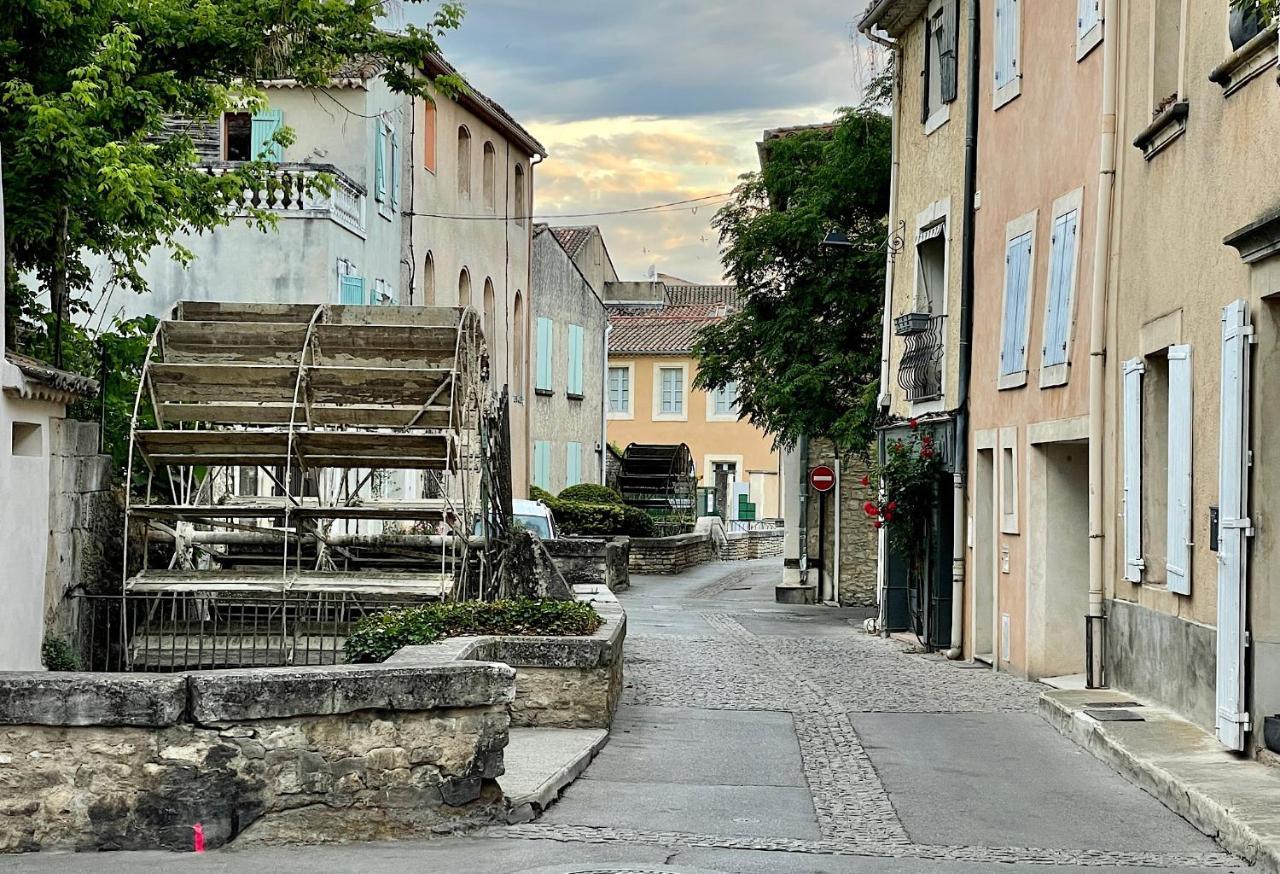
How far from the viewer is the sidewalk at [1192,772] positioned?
303 inches

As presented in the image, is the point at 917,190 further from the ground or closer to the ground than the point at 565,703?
further from the ground

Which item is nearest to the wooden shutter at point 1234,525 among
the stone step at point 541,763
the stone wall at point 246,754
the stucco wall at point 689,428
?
the stone step at point 541,763

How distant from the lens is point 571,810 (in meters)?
8.48

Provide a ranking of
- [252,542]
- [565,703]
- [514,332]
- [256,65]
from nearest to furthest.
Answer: [565,703] → [256,65] → [252,542] → [514,332]

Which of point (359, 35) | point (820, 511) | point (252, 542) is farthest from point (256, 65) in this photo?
point (820, 511)

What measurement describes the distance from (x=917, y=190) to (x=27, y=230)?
11.0 m

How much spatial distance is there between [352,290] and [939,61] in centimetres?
962

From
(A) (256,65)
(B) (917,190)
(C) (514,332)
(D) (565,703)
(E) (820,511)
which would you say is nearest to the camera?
(D) (565,703)

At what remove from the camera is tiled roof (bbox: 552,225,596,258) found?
47356 mm

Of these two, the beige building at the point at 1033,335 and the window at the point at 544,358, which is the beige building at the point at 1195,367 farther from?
the window at the point at 544,358

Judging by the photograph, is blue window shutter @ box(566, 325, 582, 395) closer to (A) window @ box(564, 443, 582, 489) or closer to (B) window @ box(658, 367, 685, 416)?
(A) window @ box(564, 443, 582, 489)

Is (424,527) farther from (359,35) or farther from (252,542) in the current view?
(359,35)

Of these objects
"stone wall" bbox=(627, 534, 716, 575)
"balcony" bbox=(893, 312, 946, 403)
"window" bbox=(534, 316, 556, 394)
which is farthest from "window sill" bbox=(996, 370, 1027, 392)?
"window" bbox=(534, 316, 556, 394)

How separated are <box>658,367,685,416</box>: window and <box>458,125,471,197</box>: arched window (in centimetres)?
2683
